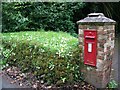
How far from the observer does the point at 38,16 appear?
9336mm

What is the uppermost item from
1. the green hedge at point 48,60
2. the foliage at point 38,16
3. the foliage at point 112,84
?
the foliage at point 38,16

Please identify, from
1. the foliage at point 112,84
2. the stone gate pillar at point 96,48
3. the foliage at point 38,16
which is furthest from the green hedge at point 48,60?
the foliage at point 38,16

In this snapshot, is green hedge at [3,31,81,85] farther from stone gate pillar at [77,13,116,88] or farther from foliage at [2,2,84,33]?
foliage at [2,2,84,33]

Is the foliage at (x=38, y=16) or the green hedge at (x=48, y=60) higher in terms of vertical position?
the foliage at (x=38, y=16)

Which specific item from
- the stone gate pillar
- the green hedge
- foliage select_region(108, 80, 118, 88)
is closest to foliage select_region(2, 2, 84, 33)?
the green hedge

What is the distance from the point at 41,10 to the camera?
368 inches

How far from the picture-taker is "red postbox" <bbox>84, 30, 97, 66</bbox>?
4172 millimetres

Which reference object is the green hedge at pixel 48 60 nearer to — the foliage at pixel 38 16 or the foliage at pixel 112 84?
the foliage at pixel 112 84

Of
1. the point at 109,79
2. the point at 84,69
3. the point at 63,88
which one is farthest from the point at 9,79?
the point at 109,79

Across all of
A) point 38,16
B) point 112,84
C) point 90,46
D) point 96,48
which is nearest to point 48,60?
point 90,46

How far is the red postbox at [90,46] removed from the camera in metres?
4.17

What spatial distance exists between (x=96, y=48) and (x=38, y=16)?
557 cm

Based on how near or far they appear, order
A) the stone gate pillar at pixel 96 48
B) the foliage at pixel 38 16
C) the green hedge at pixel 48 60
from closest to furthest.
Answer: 1. the stone gate pillar at pixel 96 48
2. the green hedge at pixel 48 60
3. the foliage at pixel 38 16

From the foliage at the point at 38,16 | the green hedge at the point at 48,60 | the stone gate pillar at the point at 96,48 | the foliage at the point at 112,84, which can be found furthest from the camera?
the foliage at the point at 38,16
